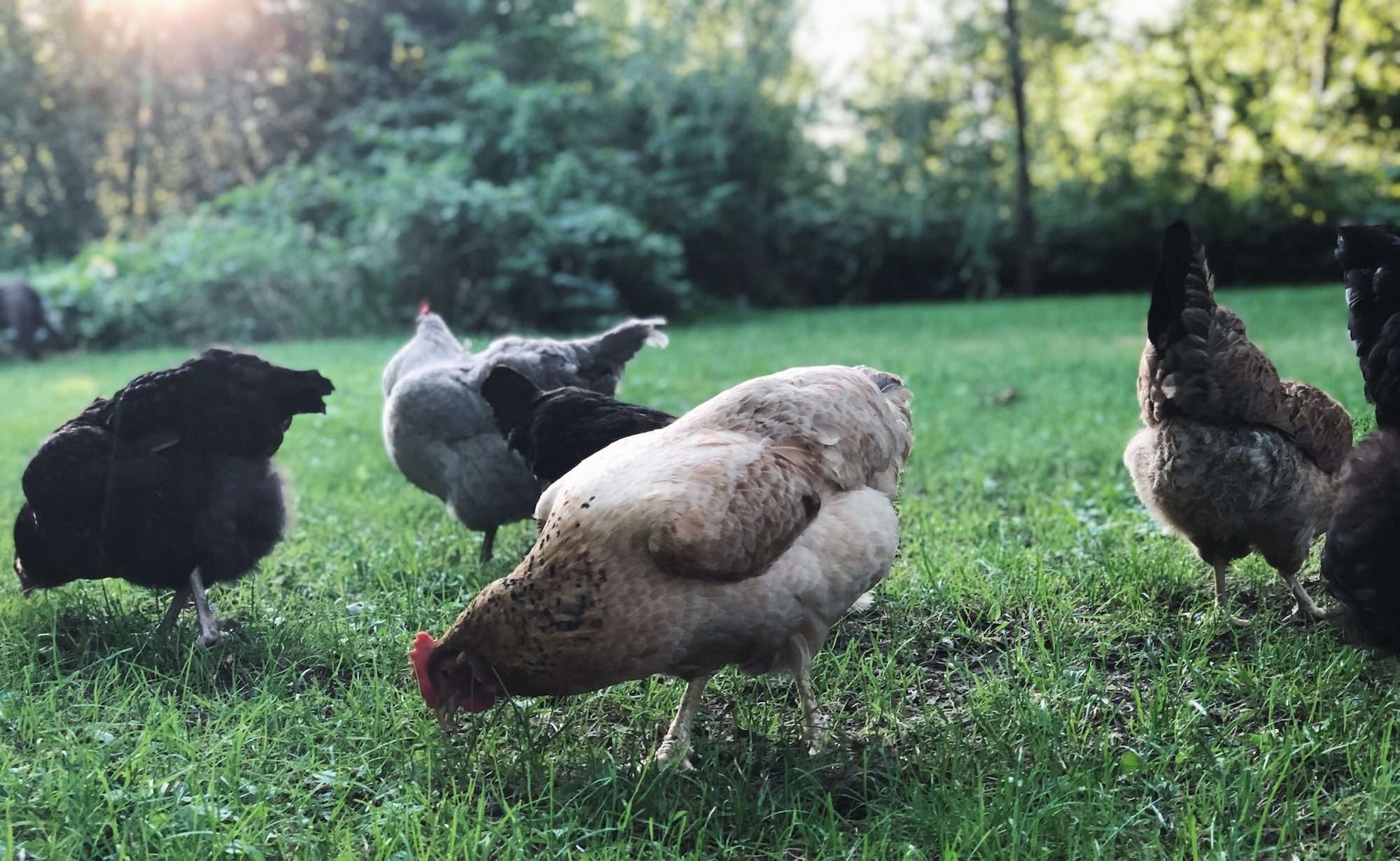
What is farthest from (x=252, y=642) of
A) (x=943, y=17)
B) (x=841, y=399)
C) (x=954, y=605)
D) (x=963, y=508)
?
(x=943, y=17)

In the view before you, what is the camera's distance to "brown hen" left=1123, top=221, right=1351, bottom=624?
3305 mm

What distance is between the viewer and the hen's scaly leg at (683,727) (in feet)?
8.87

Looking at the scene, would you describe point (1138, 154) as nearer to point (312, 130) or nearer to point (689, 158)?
point (689, 158)

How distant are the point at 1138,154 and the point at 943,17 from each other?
5661 millimetres

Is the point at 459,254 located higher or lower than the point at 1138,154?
lower

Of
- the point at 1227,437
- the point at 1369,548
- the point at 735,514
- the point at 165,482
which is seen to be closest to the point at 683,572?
the point at 735,514

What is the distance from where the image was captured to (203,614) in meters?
3.50

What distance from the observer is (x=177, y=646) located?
3.37 metres

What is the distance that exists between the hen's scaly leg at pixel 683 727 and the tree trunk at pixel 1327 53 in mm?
21920

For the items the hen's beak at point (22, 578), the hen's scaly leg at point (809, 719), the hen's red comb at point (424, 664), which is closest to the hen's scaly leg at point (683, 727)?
the hen's scaly leg at point (809, 719)

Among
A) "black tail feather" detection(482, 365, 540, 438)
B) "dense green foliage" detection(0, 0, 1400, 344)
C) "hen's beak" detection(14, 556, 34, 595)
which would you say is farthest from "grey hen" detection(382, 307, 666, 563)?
"dense green foliage" detection(0, 0, 1400, 344)

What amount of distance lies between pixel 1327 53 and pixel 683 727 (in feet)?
74.6

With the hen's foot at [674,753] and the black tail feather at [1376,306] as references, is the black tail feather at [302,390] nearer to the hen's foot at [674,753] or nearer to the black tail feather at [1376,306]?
the hen's foot at [674,753]

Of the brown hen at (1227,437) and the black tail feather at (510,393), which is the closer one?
the brown hen at (1227,437)
